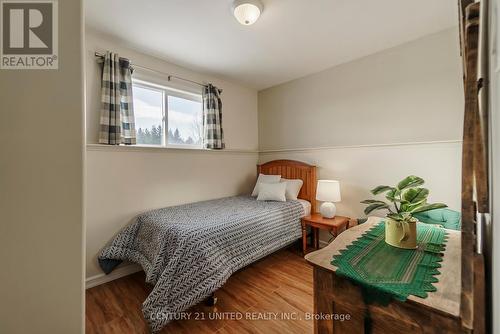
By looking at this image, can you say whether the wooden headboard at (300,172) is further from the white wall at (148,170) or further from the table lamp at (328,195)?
the white wall at (148,170)

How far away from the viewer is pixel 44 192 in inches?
17.0

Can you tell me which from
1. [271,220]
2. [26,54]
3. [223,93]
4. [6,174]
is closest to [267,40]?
[223,93]

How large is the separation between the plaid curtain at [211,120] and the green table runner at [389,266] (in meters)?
2.24

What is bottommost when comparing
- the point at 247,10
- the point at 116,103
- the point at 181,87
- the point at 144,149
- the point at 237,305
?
the point at 237,305

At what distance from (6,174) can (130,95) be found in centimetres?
218

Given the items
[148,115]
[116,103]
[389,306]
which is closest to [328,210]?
[389,306]

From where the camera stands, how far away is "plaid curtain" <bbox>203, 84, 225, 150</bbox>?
116 inches

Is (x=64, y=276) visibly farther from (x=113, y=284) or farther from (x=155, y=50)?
(x=155, y=50)

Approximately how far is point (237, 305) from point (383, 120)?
247 centimetres

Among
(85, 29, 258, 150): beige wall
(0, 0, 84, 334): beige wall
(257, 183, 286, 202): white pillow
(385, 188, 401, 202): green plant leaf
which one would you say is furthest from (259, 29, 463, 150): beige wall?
(0, 0, 84, 334): beige wall

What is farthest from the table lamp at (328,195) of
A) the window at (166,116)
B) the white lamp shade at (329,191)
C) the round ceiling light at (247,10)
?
the round ceiling light at (247,10)

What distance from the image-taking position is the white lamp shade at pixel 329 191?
2486 mm

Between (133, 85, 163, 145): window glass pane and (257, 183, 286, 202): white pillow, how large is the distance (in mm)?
1494

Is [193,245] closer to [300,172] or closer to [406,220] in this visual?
[406,220]
